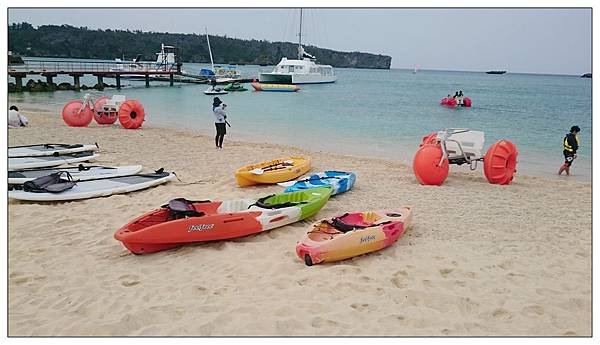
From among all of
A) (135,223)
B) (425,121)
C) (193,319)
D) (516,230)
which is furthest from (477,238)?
(425,121)

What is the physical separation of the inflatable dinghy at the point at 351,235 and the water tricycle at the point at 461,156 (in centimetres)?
285

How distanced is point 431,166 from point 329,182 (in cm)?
210

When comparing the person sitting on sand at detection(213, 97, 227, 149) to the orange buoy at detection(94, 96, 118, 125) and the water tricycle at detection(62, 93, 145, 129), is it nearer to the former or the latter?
the water tricycle at detection(62, 93, 145, 129)

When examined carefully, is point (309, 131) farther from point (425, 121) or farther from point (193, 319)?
point (193, 319)

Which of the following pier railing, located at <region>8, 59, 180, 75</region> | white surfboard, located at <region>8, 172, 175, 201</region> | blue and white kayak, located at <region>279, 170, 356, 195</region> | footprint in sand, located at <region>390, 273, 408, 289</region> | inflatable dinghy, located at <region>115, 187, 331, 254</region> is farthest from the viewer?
pier railing, located at <region>8, 59, 180, 75</region>

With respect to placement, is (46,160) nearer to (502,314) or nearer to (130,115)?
(130,115)

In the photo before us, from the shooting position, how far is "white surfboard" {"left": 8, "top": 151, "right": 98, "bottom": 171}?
9078mm

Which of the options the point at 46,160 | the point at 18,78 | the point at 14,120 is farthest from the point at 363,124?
the point at 18,78

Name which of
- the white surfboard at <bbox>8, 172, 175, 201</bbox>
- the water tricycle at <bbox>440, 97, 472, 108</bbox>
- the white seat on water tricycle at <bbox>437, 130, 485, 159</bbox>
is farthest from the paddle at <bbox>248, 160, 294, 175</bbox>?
the water tricycle at <bbox>440, 97, 472, 108</bbox>

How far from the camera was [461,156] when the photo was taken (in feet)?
31.0

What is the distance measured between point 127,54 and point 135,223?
66.0 meters

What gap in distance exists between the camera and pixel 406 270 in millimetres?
4879

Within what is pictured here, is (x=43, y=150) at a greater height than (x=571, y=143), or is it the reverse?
(x=571, y=143)

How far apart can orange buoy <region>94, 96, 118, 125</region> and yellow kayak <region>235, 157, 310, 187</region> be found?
9391 millimetres
